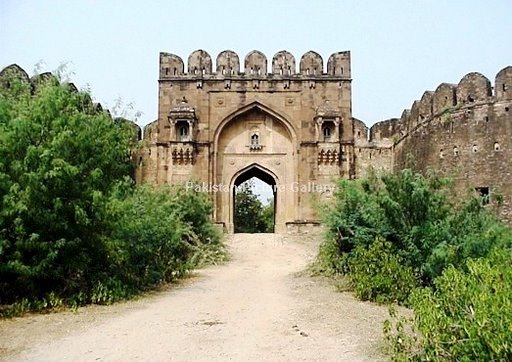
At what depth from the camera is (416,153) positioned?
1667cm

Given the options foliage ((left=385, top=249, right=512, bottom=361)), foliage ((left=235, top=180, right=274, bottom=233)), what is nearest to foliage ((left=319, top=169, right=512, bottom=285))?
foliage ((left=385, top=249, right=512, bottom=361))

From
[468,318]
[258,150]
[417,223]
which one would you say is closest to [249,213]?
[258,150]

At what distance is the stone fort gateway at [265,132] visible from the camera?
17.6 meters

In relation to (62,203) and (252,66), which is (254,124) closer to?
(252,66)

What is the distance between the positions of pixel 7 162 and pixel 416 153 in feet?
42.4

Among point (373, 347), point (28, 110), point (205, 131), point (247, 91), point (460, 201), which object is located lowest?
point (373, 347)

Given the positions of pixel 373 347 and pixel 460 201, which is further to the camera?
pixel 460 201

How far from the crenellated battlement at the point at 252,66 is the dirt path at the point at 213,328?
10.8 meters

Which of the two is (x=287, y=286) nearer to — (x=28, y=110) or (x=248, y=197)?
(x=28, y=110)

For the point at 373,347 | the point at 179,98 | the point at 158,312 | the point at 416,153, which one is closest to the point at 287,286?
the point at 158,312

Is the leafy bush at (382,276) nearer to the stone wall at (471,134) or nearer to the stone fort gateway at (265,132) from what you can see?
the stone wall at (471,134)

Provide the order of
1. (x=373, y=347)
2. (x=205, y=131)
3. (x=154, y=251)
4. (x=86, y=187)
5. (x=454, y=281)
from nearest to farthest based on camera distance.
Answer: (x=454, y=281), (x=373, y=347), (x=86, y=187), (x=154, y=251), (x=205, y=131)

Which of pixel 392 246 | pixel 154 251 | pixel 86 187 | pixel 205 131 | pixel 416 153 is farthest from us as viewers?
pixel 205 131

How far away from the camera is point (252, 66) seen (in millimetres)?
18078
